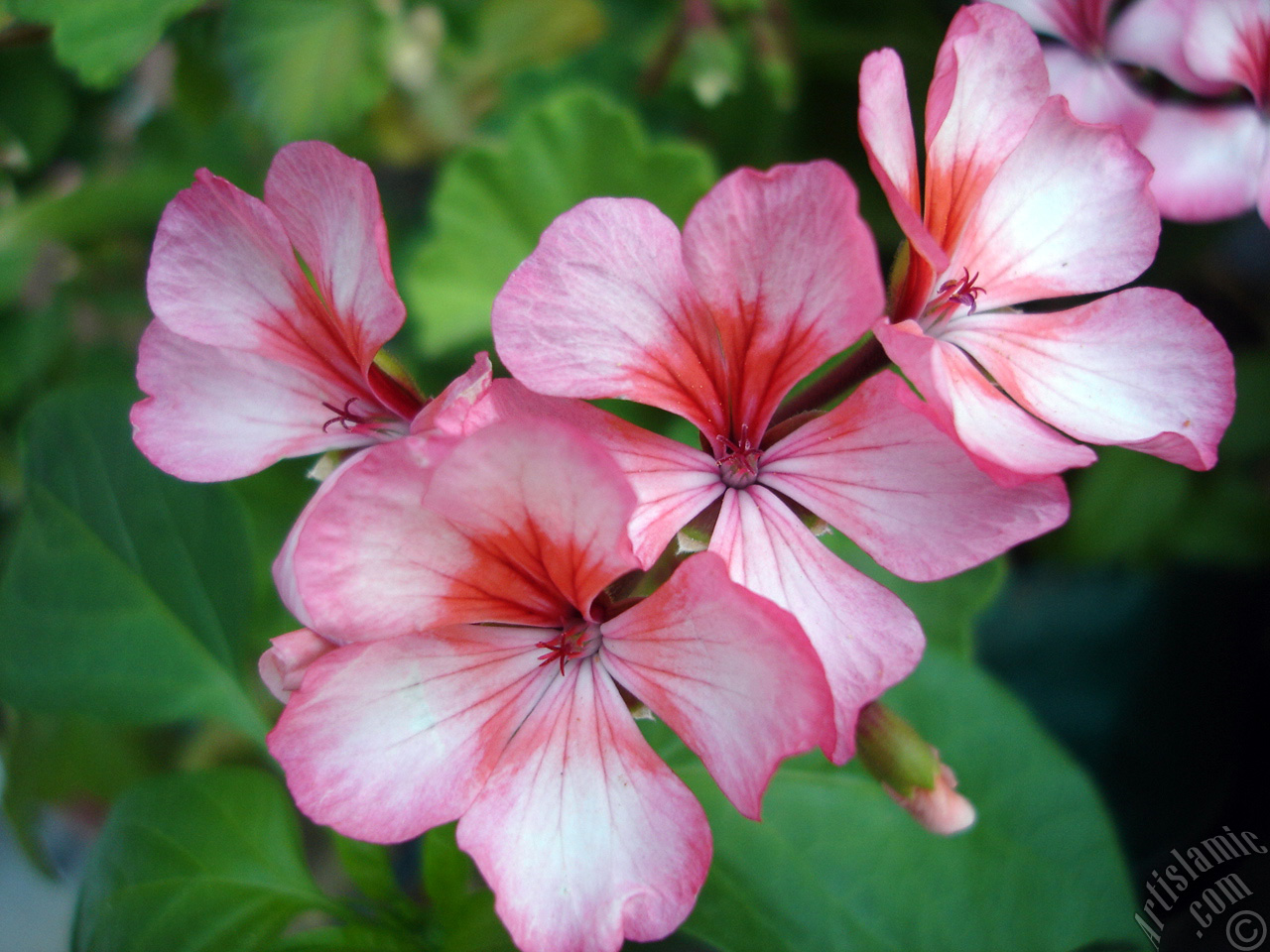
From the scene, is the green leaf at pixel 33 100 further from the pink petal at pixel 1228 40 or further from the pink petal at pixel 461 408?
the pink petal at pixel 1228 40

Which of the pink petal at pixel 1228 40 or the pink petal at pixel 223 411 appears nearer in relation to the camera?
the pink petal at pixel 223 411

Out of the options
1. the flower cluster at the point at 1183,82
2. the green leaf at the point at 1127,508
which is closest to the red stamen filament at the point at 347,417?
the flower cluster at the point at 1183,82

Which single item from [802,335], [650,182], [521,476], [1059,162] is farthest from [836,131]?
[521,476]

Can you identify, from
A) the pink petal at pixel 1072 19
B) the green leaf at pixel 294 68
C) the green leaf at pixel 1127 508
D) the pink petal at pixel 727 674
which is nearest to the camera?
the pink petal at pixel 727 674

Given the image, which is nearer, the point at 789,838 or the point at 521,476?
the point at 521,476

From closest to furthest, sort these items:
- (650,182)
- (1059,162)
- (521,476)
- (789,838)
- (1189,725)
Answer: (521,476)
(1059,162)
(789,838)
(650,182)
(1189,725)

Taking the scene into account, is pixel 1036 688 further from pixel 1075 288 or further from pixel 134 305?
pixel 134 305

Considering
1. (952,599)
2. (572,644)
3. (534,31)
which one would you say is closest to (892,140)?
(572,644)

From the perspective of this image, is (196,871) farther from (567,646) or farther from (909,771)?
(909,771)
